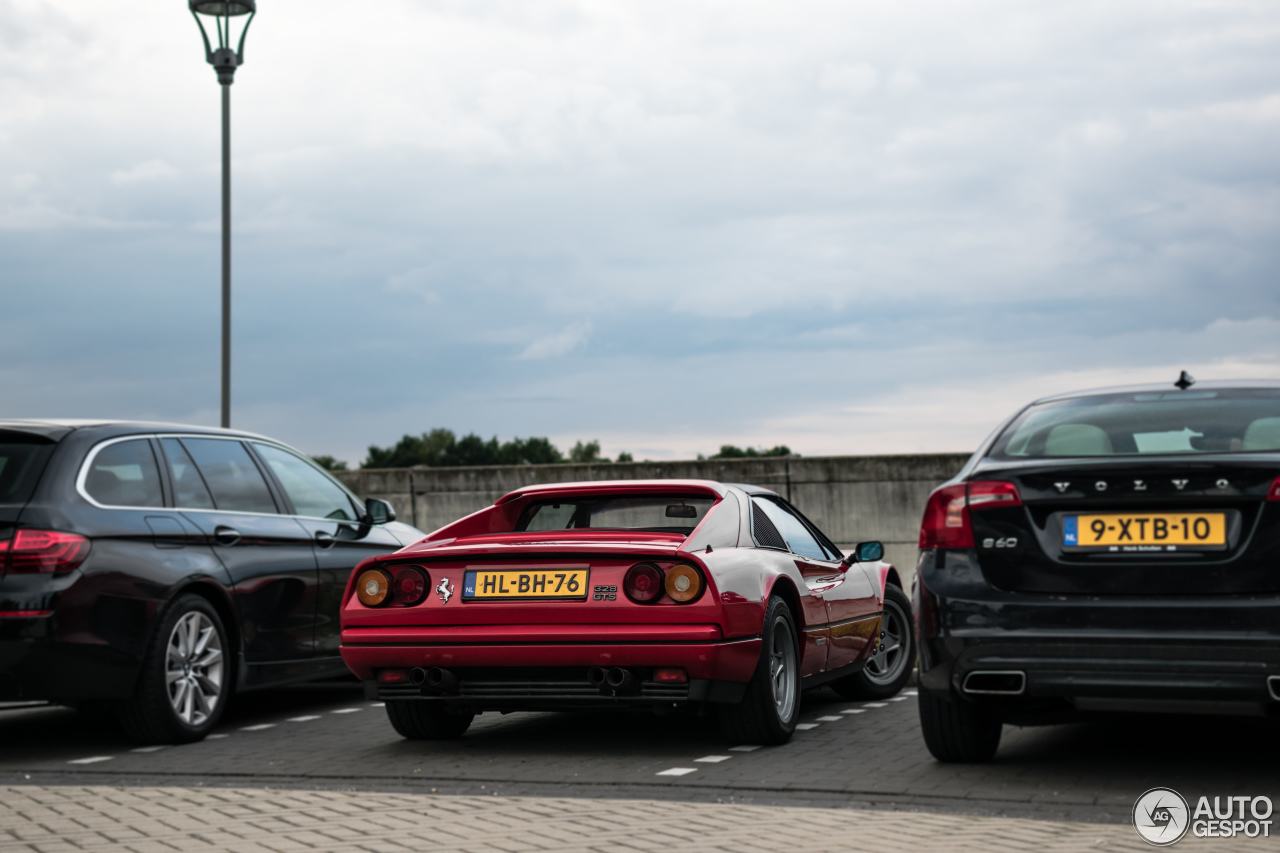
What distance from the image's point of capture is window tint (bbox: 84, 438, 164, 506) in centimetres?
737

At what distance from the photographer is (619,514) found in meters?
7.73

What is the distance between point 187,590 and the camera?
7676mm

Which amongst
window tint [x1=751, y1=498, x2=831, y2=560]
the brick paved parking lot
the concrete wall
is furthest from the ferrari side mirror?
the concrete wall

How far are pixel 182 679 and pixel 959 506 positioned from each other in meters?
4.10

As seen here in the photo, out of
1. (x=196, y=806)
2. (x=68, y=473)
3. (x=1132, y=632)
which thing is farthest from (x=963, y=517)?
(x=68, y=473)

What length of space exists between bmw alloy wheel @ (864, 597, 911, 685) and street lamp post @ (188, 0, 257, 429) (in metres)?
9.01

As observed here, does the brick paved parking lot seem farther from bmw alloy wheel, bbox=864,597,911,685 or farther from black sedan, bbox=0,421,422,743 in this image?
bmw alloy wheel, bbox=864,597,911,685

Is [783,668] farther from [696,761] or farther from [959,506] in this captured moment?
[959,506]

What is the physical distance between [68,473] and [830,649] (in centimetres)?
399

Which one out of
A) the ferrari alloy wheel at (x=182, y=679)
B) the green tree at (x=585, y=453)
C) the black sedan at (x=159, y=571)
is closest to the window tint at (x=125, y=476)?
the black sedan at (x=159, y=571)

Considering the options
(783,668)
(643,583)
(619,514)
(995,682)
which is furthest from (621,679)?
(995,682)

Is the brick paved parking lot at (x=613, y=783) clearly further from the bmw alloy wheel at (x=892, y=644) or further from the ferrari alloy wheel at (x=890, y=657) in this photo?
the bmw alloy wheel at (x=892, y=644)

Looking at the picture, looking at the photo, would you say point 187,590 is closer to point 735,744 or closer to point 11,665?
point 11,665

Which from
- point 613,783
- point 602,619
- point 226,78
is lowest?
point 613,783
